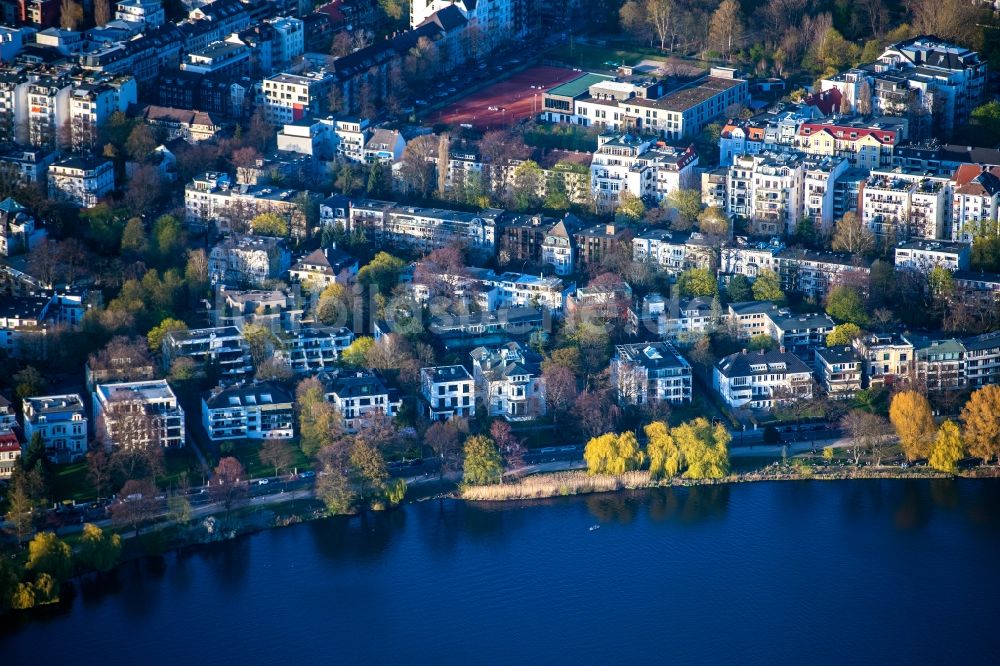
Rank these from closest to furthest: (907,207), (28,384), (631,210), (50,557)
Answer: (50,557), (28,384), (907,207), (631,210)

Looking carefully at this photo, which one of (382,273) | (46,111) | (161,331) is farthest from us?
(46,111)

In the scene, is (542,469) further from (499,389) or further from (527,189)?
(527,189)

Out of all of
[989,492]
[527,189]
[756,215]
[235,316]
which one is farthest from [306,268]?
[989,492]

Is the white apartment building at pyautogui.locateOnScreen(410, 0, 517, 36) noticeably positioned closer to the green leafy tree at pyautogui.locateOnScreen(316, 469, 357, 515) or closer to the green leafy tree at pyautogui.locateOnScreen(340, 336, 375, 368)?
the green leafy tree at pyautogui.locateOnScreen(340, 336, 375, 368)

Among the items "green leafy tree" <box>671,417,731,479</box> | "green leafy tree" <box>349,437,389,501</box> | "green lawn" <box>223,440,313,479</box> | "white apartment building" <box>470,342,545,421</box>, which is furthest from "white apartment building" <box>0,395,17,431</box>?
"green leafy tree" <box>671,417,731,479</box>

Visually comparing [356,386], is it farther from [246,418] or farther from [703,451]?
[703,451]

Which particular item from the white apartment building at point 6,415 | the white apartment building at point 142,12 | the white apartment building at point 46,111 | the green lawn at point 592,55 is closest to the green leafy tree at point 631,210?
the green lawn at point 592,55

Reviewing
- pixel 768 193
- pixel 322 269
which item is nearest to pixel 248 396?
pixel 322 269
